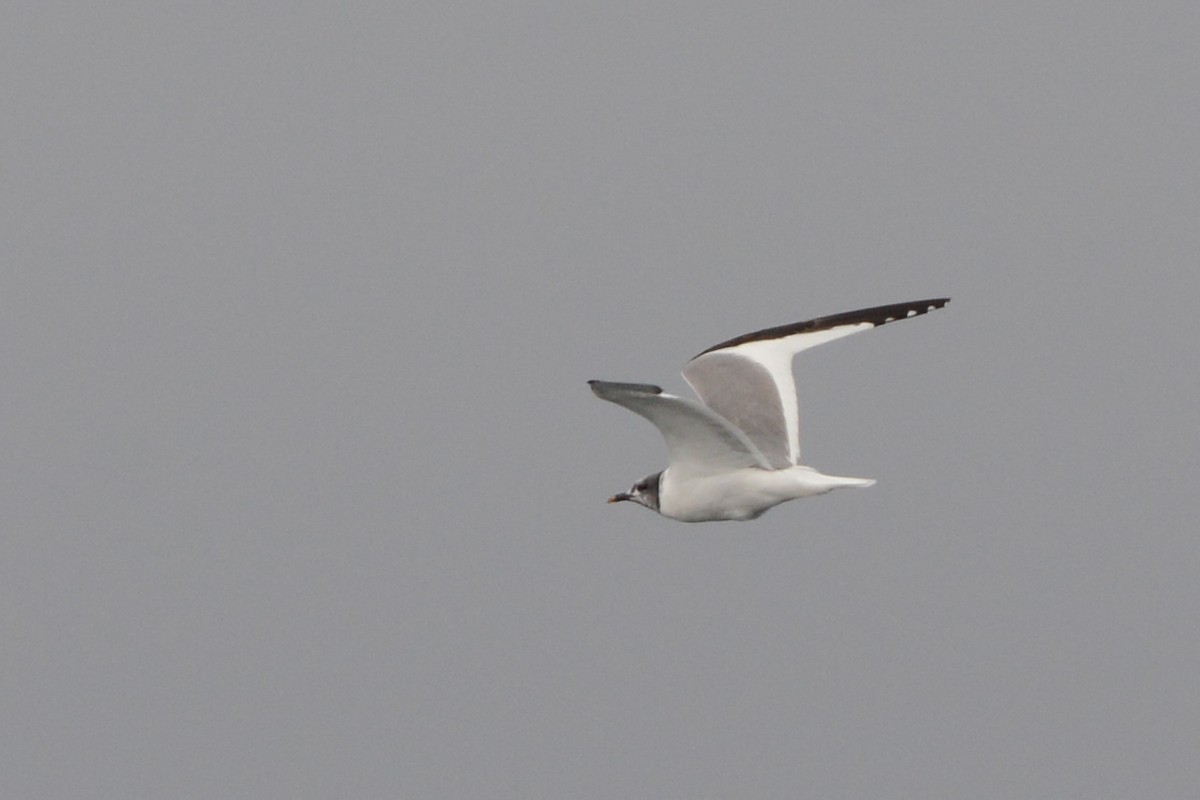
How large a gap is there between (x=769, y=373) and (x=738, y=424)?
0.83 meters

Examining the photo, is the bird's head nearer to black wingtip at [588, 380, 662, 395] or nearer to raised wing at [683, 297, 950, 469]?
raised wing at [683, 297, 950, 469]

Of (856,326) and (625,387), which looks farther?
(856,326)

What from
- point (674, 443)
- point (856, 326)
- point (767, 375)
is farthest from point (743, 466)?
point (856, 326)

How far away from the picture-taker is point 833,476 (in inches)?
460

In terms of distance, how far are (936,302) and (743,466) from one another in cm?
313

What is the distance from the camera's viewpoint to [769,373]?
13633 millimetres

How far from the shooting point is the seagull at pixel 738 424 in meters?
11.4

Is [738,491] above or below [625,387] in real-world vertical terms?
below

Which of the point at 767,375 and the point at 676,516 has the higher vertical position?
the point at 767,375

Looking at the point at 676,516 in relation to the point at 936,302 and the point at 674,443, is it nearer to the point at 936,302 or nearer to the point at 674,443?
the point at 674,443

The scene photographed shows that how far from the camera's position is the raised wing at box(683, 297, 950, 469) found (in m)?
12.9

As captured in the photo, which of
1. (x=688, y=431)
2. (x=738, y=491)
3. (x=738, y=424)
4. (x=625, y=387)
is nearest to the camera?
(x=625, y=387)

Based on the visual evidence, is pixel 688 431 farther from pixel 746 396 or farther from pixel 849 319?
pixel 849 319

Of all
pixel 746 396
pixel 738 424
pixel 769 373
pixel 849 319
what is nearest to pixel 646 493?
pixel 738 424
